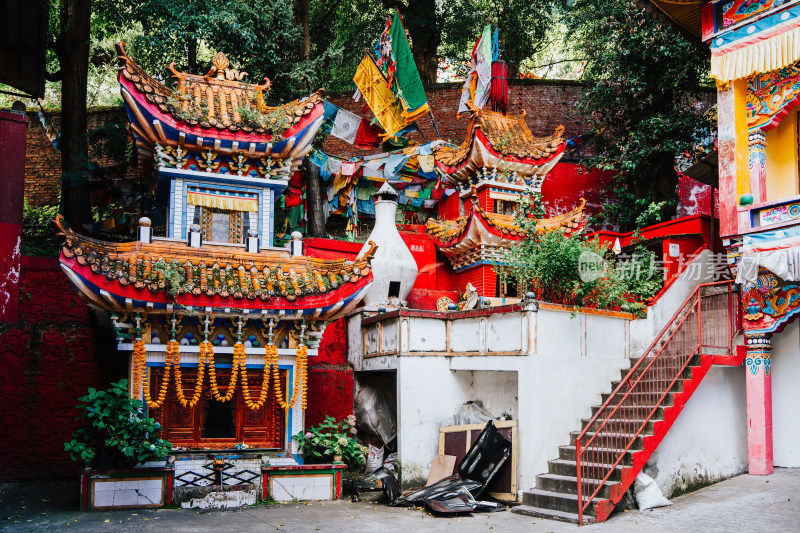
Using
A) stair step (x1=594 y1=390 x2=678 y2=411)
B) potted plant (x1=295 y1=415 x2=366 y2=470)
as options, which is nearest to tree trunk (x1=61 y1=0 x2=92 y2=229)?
potted plant (x1=295 y1=415 x2=366 y2=470)

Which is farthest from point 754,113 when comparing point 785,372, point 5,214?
point 5,214

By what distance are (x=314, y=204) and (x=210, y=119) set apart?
8310mm

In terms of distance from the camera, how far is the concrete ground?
373 inches

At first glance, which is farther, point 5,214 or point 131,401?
point 5,214

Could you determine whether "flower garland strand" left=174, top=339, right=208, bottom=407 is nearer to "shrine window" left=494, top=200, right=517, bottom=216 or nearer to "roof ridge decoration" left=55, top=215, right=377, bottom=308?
"roof ridge decoration" left=55, top=215, right=377, bottom=308

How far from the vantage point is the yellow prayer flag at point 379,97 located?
66.7ft

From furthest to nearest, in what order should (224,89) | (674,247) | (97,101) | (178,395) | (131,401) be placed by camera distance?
(97,101) → (674,247) → (224,89) → (178,395) → (131,401)

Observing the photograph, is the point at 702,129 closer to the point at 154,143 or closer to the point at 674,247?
the point at 674,247

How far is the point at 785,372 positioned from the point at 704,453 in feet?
6.56

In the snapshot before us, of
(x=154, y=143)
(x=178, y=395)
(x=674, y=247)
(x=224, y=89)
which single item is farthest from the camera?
(x=674, y=247)

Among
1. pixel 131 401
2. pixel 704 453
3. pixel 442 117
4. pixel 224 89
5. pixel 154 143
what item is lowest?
pixel 704 453

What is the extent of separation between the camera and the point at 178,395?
38.1ft

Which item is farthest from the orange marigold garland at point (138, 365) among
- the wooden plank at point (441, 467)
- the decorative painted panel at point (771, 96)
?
the decorative painted panel at point (771, 96)

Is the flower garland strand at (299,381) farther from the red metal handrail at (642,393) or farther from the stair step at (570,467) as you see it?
the red metal handrail at (642,393)
